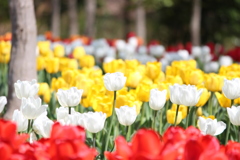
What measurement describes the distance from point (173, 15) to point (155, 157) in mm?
14028

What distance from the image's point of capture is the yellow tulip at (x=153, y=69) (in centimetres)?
401

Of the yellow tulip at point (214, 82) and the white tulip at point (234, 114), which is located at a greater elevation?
the yellow tulip at point (214, 82)

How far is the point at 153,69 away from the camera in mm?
4023

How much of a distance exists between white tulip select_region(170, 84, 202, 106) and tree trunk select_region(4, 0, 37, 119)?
5.63 ft

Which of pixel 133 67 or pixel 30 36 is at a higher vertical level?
pixel 30 36

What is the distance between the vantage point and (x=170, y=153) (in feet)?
4.78

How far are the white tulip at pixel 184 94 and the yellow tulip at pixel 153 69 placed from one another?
1222mm

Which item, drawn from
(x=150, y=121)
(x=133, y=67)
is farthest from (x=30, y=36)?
(x=150, y=121)

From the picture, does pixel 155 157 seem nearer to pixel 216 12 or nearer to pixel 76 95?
pixel 76 95

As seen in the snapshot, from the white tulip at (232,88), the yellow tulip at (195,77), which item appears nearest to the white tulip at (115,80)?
the white tulip at (232,88)

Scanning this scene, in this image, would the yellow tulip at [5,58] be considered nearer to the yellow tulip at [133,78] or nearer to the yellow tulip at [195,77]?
the yellow tulip at [133,78]

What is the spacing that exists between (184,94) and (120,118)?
415mm

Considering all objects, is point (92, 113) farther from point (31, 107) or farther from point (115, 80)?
point (115, 80)

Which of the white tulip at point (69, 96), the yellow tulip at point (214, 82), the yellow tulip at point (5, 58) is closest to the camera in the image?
the white tulip at point (69, 96)
